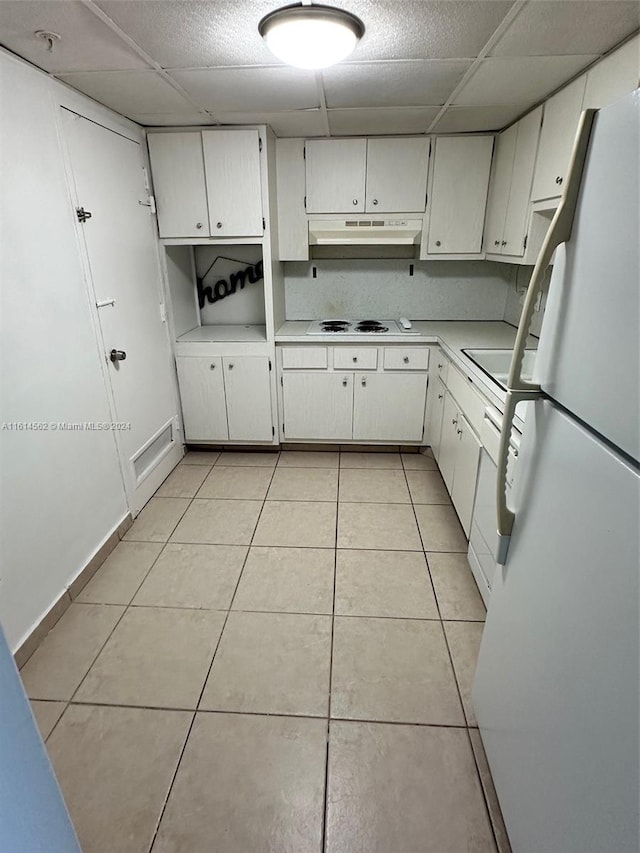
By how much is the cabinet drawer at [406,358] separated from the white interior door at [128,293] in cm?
156

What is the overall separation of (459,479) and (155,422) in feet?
6.37

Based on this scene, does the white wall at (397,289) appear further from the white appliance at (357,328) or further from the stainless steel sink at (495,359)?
the stainless steel sink at (495,359)

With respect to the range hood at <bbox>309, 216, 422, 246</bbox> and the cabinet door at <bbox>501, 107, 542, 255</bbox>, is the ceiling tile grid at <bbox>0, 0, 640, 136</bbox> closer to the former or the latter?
the cabinet door at <bbox>501, 107, 542, 255</bbox>

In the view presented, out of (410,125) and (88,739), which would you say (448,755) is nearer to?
(88,739)

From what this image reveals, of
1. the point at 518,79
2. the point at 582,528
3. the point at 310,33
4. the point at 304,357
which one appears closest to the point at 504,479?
the point at 582,528

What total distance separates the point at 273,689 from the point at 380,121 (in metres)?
2.99

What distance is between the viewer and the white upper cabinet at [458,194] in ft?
9.29

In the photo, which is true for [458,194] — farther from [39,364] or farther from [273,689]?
[273,689]

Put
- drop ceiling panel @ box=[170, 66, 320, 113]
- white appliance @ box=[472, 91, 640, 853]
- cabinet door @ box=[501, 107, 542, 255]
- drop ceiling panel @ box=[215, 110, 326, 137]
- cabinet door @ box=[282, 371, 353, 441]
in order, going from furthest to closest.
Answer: cabinet door @ box=[282, 371, 353, 441], drop ceiling panel @ box=[215, 110, 326, 137], cabinet door @ box=[501, 107, 542, 255], drop ceiling panel @ box=[170, 66, 320, 113], white appliance @ box=[472, 91, 640, 853]

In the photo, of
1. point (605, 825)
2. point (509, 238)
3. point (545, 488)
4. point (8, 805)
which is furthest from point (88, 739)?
point (509, 238)

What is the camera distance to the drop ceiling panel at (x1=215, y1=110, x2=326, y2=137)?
96.0 inches

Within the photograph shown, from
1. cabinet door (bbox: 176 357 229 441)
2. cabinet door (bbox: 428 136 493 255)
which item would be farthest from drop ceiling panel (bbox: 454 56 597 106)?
cabinet door (bbox: 176 357 229 441)

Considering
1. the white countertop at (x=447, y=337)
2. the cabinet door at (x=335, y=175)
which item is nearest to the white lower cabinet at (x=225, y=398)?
the white countertop at (x=447, y=337)

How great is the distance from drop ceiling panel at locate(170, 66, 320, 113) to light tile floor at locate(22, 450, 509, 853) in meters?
2.21
